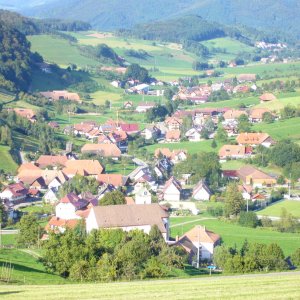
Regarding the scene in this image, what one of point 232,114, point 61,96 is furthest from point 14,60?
point 232,114

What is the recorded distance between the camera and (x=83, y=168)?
141 feet

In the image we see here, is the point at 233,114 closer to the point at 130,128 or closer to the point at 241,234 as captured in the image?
the point at 130,128

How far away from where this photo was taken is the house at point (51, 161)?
146ft

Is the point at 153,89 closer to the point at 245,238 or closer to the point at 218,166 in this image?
the point at 218,166

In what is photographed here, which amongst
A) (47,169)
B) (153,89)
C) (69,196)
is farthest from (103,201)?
(153,89)

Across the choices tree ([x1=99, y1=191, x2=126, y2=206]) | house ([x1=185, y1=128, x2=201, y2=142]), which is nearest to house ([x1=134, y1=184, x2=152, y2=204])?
tree ([x1=99, y1=191, x2=126, y2=206])

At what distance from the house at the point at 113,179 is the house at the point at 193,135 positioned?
14.7 metres

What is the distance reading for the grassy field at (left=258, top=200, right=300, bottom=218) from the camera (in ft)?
111

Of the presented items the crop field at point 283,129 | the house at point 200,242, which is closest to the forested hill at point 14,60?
the crop field at point 283,129

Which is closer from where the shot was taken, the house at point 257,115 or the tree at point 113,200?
the tree at point 113,200

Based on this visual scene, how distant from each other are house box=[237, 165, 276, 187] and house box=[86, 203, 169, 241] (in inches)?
490

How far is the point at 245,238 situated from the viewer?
28672 mm

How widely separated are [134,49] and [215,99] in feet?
143

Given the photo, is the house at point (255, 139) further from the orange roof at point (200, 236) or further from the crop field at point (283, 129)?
the orange roof at point (200, 236)
